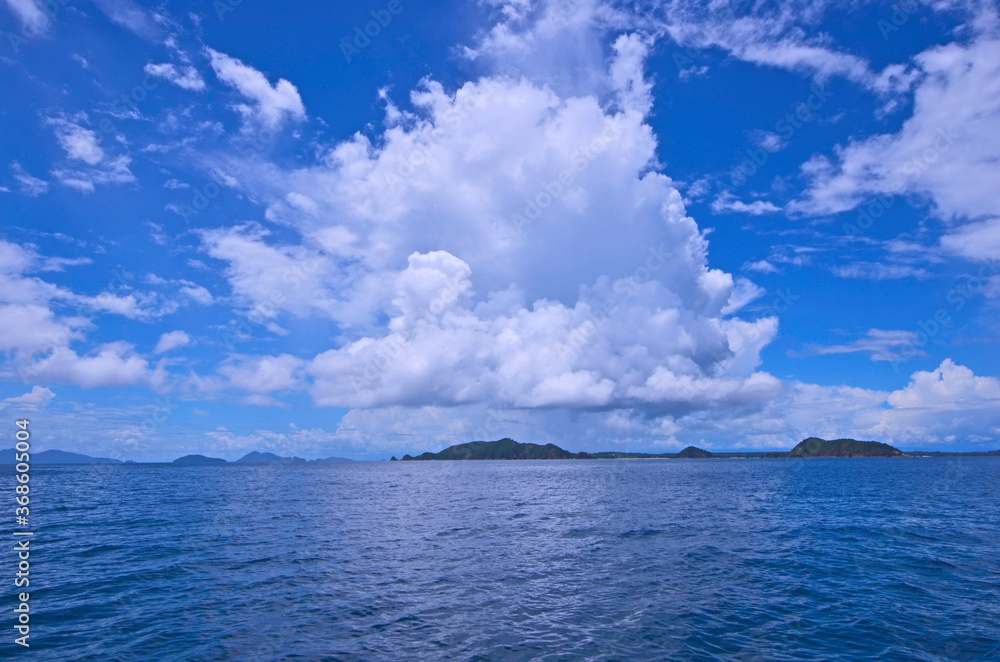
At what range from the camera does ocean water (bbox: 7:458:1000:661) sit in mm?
22656

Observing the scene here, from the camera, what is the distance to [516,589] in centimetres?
3072

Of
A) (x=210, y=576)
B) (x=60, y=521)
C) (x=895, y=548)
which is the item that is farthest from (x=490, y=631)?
(x=60, y=521)

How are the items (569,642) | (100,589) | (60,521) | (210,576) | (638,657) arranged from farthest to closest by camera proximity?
(60,521), (210,576), (100,589), (569,642), (638,657)

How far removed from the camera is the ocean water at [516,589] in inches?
892

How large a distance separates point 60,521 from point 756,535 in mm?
77516

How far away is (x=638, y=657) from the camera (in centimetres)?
2122

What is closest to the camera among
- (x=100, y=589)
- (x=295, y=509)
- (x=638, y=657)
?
(x=638, y=657)

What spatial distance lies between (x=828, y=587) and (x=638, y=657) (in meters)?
18.0

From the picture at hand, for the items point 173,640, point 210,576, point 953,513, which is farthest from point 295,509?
point 953,513

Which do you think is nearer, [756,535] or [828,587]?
[828,587]

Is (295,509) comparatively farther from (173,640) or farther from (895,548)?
(895,548)

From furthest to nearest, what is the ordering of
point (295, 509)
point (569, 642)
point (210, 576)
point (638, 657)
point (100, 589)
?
point (295, 509)
point (210, 576)
point (100, 589)
point (569, 642)
point (638, 657)

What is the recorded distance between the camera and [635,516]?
201ft

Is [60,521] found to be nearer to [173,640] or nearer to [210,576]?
[210,576]
